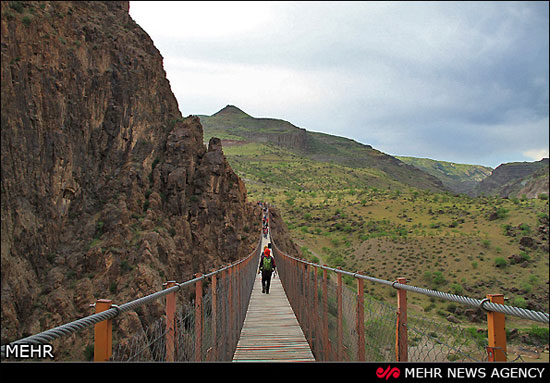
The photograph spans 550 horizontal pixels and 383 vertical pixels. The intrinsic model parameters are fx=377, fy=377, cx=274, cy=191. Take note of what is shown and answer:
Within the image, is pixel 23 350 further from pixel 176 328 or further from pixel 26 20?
pixel 26 20

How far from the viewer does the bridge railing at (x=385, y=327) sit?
1995 millimetres

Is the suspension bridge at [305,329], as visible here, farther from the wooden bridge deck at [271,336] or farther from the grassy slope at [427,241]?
the grassy slope at [427,241]

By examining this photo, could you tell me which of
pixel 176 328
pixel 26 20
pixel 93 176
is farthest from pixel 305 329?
pixel 26 20

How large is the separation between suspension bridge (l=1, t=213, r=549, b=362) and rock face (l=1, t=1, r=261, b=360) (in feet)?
30.2

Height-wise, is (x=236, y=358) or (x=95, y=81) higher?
(x=95, y=81)

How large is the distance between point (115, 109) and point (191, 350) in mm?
22828

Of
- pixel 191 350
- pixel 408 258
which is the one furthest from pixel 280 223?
pixel 191 350

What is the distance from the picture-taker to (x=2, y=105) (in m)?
17.7

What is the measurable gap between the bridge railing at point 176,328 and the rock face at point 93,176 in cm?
1002

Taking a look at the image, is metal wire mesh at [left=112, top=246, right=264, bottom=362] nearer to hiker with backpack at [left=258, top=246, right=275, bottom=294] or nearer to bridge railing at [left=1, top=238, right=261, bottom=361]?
bridge railing at [left=1, top=238, right=261, bottom=361]

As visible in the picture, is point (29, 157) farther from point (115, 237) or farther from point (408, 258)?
point (408, 258)
